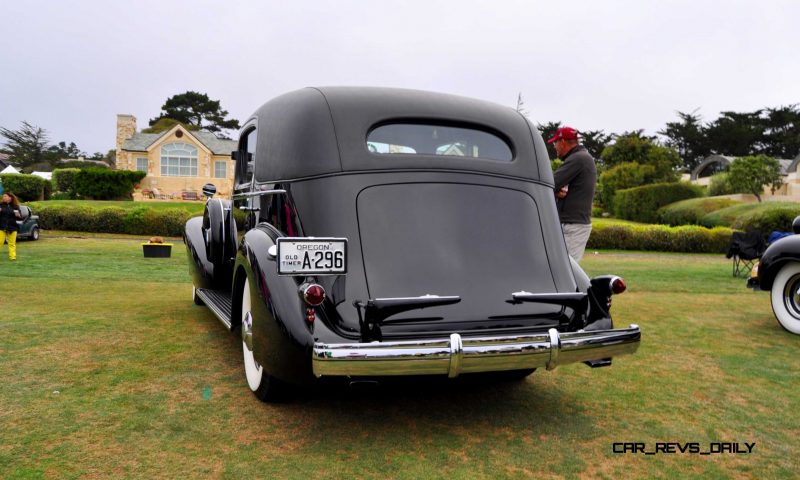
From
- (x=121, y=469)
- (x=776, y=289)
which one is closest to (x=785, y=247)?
(x=776, y=289)

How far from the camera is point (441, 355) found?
291cm

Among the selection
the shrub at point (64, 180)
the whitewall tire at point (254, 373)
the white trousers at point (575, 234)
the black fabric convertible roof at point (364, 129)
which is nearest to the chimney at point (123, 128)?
the shrub at point (64, 180)

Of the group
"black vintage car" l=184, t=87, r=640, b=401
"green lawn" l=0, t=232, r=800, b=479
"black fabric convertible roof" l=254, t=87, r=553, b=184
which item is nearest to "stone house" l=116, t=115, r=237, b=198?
"green lawn" l=0, t=232, r=800, b=479

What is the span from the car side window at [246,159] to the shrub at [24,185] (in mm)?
34385

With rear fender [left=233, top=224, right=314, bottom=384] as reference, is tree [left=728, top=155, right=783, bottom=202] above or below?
above

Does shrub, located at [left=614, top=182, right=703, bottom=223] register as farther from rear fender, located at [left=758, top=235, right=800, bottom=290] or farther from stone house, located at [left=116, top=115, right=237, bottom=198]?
rear fender, located at [left=758, top=235, right=800, bottom=290]

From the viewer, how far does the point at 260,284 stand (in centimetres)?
345

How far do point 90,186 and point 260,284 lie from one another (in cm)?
3809

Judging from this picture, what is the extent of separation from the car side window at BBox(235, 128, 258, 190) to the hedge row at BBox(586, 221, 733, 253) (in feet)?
59.7

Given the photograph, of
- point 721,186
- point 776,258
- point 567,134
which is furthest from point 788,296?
point 721,186

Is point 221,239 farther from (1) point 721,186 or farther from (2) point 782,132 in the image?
(2) point 782,132

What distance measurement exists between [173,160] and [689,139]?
5535 centimetres

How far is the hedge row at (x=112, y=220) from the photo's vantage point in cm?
2178
